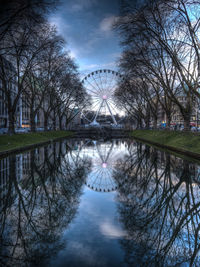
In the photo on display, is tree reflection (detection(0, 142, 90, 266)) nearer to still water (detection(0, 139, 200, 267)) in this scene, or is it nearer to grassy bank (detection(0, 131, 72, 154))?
still water (detection(0, 139, 200, 267))

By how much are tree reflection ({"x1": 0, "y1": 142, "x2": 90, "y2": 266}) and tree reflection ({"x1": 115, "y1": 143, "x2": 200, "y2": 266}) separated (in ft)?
4.40

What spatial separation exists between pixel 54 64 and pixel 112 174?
3262cm

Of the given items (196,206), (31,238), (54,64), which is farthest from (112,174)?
(54,64)

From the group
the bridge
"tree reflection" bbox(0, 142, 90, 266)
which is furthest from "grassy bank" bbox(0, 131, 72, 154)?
the bridge

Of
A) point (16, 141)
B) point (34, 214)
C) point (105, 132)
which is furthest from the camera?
point (105, 132)

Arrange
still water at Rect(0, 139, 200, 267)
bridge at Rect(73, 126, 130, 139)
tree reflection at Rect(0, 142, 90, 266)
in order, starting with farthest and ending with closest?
bridge at Rect(73, 126, 130, 139) → tree reflection at Rect(0, 142, 90, 266) → still water at Rect(0, 139, 200, 267)

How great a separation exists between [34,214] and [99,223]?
1.55m

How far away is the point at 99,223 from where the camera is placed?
5.20 metres

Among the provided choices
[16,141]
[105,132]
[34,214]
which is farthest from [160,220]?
[105,132]

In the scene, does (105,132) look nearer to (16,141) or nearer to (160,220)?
(16,141)

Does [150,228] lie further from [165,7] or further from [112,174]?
[165,7]

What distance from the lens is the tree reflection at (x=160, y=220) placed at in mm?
3836

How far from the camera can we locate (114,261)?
3.69 meters

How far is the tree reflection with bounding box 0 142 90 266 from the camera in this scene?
3.92m
